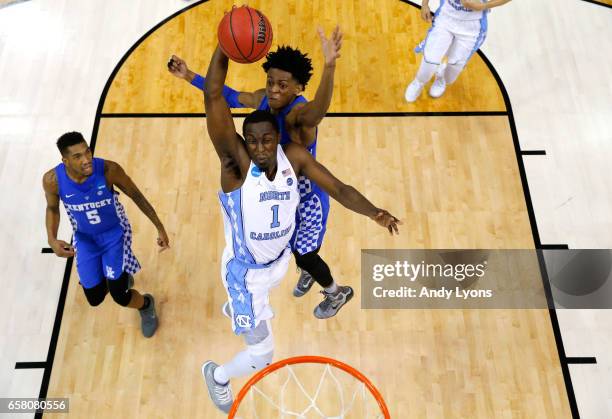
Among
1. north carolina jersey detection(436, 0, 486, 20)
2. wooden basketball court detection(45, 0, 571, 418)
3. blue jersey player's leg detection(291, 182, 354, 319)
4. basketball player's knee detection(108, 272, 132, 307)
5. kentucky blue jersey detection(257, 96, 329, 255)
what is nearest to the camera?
kentucky blue jersey detection(257, 96, 329, 255)

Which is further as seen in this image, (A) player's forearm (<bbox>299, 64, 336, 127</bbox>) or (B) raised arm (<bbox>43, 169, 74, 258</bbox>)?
(B) raised arm (<bbox>43, 169, 74, 258</bbox>)

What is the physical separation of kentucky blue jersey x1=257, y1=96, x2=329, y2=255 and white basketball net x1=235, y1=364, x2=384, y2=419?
0.76 meters

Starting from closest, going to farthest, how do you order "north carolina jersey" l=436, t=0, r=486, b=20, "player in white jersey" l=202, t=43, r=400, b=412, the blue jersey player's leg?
"player in white jersey" l=202, t=43, r=400, b=412
the blue jersey player's leg
"north carolina jersey" l=436, t=0, r=486, b=20

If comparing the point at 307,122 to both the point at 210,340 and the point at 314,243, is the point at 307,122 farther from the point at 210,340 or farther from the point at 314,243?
the point at 210,340

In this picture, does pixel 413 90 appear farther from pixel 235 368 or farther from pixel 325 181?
pixel 235 368

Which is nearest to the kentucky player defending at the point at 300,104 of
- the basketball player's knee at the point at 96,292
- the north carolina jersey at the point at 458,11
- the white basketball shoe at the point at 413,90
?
the basketball player's knee at the point at 96,292

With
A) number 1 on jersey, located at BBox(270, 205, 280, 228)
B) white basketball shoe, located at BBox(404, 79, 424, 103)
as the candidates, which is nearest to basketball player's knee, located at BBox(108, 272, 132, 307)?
number 1 on jersey, located at BBox(270, 205, 280, 228)

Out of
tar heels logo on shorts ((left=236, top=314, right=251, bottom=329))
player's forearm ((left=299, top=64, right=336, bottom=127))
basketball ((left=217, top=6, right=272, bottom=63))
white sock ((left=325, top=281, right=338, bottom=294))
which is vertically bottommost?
tar heels logo on shorts ((left=236, top=314, right=251, bottom=329))

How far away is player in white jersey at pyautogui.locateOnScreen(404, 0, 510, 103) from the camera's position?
4.24 m

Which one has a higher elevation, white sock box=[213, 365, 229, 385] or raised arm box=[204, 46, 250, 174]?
raised arm box=[204, 46, 250, 174]

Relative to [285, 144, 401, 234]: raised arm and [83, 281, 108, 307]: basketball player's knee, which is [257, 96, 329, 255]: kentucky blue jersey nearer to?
[285, 144, 401, 234]: raised arm

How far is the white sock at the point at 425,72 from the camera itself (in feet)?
14.9

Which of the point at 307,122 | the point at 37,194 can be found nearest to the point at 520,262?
the point at 307,122

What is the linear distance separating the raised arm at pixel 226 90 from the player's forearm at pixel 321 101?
1.05 ft
